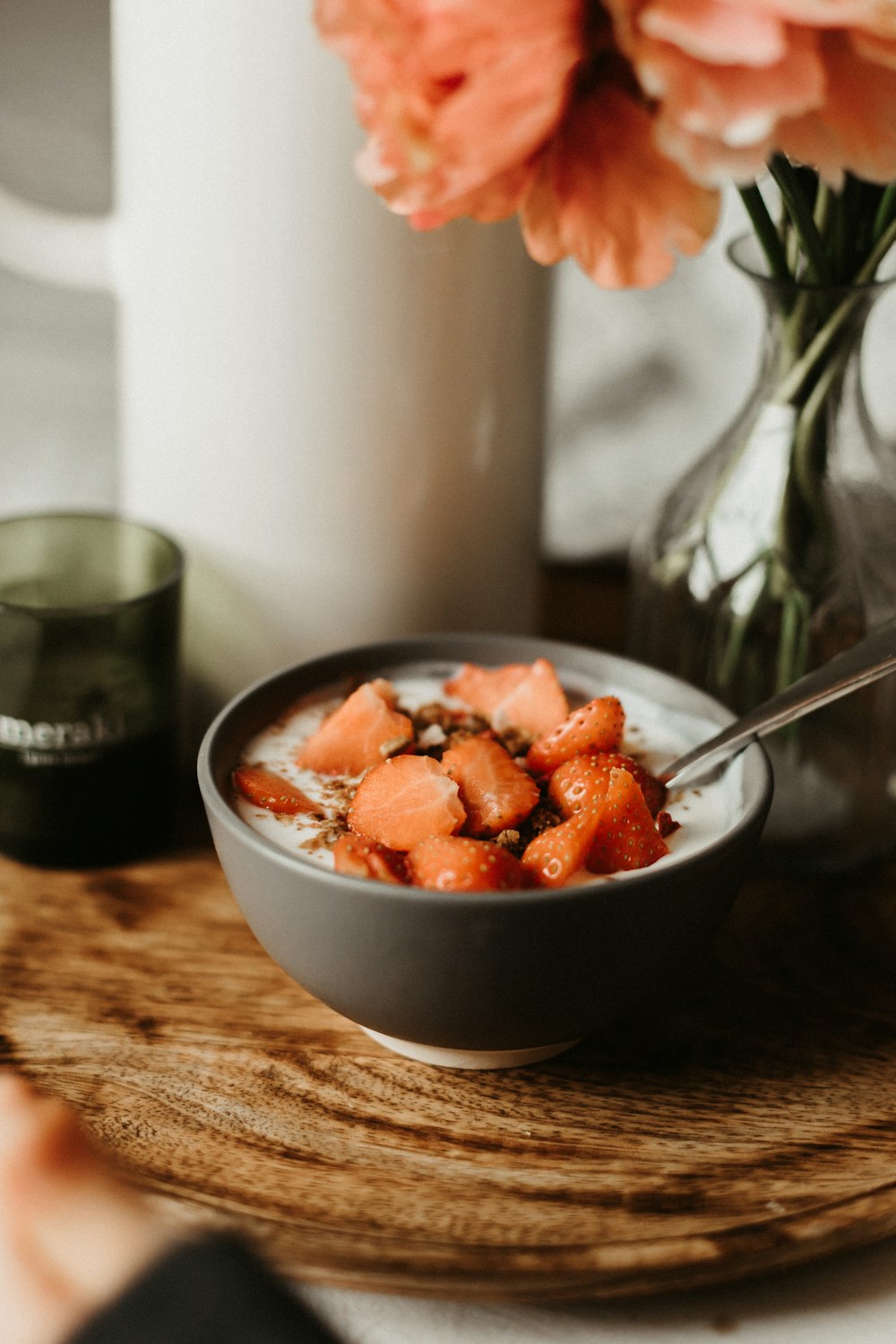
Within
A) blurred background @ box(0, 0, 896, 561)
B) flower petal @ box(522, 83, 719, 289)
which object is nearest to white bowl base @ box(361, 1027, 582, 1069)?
flower petal @ box(522, 83, 719, 289)

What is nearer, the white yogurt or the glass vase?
the white yogurt

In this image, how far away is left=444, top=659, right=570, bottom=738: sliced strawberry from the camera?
0.76m

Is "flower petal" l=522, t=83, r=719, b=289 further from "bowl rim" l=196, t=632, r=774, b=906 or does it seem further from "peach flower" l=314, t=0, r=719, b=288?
"bowl rim" l=196, t=632, r=774, b=906

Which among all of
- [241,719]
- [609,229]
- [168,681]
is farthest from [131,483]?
[609,229]

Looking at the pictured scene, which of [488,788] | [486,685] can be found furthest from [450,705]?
[488,788]

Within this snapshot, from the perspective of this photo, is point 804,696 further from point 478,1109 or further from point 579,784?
point 478,1109

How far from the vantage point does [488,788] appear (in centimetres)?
68

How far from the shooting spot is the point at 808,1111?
0.67 m

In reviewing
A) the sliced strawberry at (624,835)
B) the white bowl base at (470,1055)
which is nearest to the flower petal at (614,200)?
the sliced strawberry at (624,835)

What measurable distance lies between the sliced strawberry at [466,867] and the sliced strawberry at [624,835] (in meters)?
0.04

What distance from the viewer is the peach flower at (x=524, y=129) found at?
0.48m

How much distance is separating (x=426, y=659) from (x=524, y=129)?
40 centimetres

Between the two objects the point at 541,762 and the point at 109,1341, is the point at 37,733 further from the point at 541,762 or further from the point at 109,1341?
the point at 109,1341

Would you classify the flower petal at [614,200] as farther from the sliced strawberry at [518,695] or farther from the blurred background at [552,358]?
the blurred background at [552,358]
